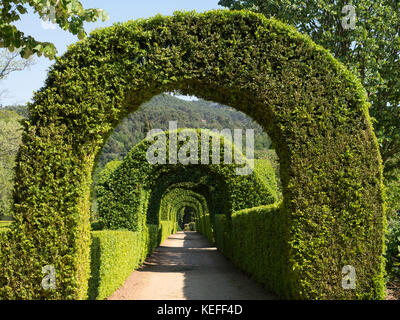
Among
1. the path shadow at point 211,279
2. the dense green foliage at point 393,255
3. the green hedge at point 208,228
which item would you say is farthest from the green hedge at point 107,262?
the green hedge at point 208,228

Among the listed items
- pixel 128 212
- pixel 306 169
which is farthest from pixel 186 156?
A: pixel 306 169

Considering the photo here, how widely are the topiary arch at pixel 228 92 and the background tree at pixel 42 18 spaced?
1.04ft

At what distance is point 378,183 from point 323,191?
2.63 ft

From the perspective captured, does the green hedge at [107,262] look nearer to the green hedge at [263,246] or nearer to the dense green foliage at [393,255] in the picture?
the green hedge at [263,246]

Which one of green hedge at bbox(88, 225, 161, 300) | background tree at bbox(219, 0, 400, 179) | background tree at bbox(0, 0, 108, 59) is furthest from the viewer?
background tree at bbox(219, 0, 400, 179)

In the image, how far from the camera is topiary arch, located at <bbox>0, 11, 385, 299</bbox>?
16.1 ft

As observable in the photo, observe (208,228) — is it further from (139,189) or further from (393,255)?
(393,255)

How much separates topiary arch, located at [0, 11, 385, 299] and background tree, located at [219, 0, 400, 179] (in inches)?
233

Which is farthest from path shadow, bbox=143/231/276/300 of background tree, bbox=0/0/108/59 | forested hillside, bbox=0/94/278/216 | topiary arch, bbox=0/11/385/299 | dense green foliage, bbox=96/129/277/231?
background tree, bbox=0/0/108/59

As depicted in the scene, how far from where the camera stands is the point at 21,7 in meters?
5.23

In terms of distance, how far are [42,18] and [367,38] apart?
937cm

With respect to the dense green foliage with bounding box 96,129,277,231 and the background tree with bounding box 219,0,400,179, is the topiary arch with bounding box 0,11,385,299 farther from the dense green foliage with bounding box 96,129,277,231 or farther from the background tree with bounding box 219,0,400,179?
the dense green foliage with bounding box 96,129,277,231

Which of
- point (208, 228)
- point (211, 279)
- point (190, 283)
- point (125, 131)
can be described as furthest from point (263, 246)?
point (125, 131)

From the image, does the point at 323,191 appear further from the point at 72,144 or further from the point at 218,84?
the point at 72,144
